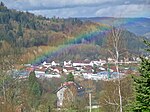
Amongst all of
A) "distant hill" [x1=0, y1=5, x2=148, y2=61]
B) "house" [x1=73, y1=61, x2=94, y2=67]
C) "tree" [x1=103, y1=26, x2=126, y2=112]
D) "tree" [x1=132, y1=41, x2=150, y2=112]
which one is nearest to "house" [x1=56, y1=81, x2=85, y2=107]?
"tree" [x1=103, y1=26, x2=126, y2=112]

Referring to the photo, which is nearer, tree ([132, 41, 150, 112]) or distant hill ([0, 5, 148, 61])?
tree ([132, 41, 150, 112])

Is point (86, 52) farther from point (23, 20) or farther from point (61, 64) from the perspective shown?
point (23, 20)

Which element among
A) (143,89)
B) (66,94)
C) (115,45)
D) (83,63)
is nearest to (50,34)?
(83,63)

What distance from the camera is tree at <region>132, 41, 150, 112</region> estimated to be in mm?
9117

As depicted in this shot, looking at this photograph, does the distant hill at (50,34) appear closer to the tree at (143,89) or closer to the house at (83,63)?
the house at (83,63)

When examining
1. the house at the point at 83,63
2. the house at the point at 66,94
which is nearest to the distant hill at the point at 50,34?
the house at the point at 83,63

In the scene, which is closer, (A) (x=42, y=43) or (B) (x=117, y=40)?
(B) (x=117, y=40)

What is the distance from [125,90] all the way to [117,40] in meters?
13.0

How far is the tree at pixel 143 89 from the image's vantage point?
912 cm

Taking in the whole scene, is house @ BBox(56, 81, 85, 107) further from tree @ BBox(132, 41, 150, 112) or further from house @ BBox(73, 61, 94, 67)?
house @ BBox(73, 61, 94, 67)

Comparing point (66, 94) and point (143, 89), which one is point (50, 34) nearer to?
point (66, 94)

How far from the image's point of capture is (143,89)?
920 cm

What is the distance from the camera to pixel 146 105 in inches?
364

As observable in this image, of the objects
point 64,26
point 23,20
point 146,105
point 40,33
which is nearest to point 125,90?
point 146,105
